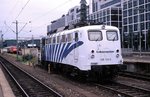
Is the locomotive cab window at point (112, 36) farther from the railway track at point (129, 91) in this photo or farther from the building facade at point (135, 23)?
the building facade at point (135, 23)

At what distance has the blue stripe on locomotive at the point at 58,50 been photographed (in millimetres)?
22347

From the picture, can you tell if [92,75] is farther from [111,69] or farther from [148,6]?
[148,6]

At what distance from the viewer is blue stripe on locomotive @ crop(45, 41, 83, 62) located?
22.3m

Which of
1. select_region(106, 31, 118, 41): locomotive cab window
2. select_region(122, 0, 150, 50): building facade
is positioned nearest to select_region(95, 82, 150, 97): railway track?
select_region(106, 31, 118, 41): locomotive cab window

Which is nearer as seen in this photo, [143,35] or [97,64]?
[97,64]

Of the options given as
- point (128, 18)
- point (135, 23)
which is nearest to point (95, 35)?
point (135, 23)

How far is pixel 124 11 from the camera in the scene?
11838 cm

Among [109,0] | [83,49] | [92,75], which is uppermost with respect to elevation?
[109,0]

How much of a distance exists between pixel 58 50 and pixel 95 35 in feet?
21.2

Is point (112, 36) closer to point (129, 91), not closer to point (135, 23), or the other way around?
point (129, 91)

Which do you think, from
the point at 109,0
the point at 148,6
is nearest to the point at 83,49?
the point at 148,6

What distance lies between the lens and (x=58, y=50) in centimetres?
2664

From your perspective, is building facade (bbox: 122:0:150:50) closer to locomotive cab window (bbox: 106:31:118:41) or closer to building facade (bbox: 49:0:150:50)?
building facade (bbox: 49:0:150:50)

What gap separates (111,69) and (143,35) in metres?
88.5
